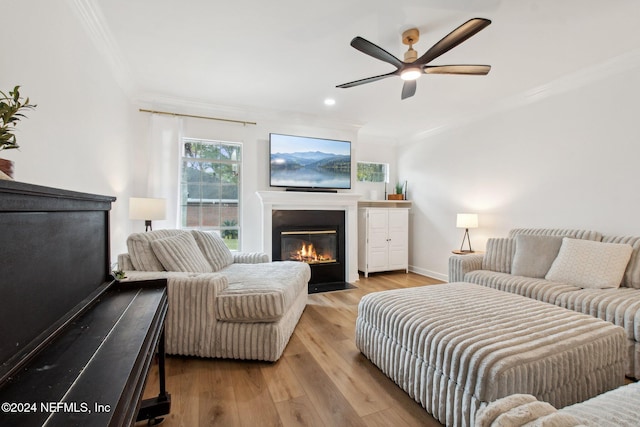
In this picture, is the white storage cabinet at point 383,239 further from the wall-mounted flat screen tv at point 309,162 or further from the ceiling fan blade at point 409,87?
the ceiling fan blade at point 409,87

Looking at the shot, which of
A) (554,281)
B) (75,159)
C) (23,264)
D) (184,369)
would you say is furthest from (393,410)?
(75,159)

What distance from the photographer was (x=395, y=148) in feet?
18.7

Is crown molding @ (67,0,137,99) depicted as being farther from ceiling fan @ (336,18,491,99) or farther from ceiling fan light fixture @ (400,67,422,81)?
ceiling fan light fixture @ (400,67,422,81)

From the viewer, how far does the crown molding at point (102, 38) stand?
6.33ft

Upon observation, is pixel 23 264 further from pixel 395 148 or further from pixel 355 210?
pixel 395 148

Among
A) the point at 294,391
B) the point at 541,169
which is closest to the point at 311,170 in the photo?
the point at 541,169

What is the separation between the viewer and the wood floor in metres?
1.49

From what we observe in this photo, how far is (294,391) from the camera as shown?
172cm

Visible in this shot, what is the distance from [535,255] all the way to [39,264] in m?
3.66

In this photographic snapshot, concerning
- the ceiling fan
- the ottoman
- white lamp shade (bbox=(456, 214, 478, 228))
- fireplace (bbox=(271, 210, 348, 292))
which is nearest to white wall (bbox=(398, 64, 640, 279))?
white lamp shade (bbox=(456, 214, 478, 228))

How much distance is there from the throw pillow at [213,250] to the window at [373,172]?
321 centimetres

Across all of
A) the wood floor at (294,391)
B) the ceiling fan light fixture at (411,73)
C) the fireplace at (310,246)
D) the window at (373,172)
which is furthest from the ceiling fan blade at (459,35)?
the window at (373,172)

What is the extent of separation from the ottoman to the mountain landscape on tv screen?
259cm

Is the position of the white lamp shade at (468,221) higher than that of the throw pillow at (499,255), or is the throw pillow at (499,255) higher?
the white lamp shade at (468,221)
